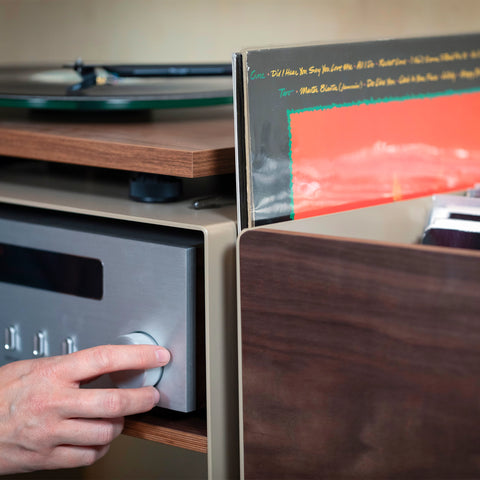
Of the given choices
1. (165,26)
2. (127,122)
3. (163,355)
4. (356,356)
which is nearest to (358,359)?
(356,356)

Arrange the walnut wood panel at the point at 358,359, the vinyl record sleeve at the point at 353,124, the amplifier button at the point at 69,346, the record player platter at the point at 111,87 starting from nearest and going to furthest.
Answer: the walnut wood panel at the point at 358,359, the vinyl record sleeve at the point at 353,124, the amplifier button at the point at 69,346, the record player platter at the point at 111,87

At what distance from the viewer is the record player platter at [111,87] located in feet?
2.90

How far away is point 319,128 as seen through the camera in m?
0.71

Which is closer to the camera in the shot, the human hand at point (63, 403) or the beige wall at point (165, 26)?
the human hand at point (63, 403)

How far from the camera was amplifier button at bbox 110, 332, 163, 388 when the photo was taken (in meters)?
0.70

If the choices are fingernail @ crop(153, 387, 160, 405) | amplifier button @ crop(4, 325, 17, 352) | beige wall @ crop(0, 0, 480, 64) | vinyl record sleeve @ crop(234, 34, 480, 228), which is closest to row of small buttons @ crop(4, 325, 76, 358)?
amplifier button @ crop(4, 325, 17, 352)

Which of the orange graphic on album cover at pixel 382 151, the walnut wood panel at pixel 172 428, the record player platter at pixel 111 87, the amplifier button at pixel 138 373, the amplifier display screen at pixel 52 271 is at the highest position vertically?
the record player platter at pixel 111 87

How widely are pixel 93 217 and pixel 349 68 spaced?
11.8 inches

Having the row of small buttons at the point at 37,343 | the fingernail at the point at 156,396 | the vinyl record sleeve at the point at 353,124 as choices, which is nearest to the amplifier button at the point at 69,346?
the row of small buttons at the point at 37,343

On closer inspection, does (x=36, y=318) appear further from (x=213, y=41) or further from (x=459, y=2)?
(x=459, y=2)

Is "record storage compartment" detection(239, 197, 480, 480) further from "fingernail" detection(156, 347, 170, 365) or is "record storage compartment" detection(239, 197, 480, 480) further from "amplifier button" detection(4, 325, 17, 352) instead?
"amplifier button" detection(4, 325, 17, 352)

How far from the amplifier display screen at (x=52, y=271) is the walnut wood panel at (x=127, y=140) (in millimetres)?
100

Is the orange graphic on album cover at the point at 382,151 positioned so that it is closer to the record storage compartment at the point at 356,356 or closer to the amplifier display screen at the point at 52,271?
the record storage compartment at the point at 356,356

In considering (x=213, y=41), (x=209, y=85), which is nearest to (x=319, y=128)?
(x=209, y=85)
